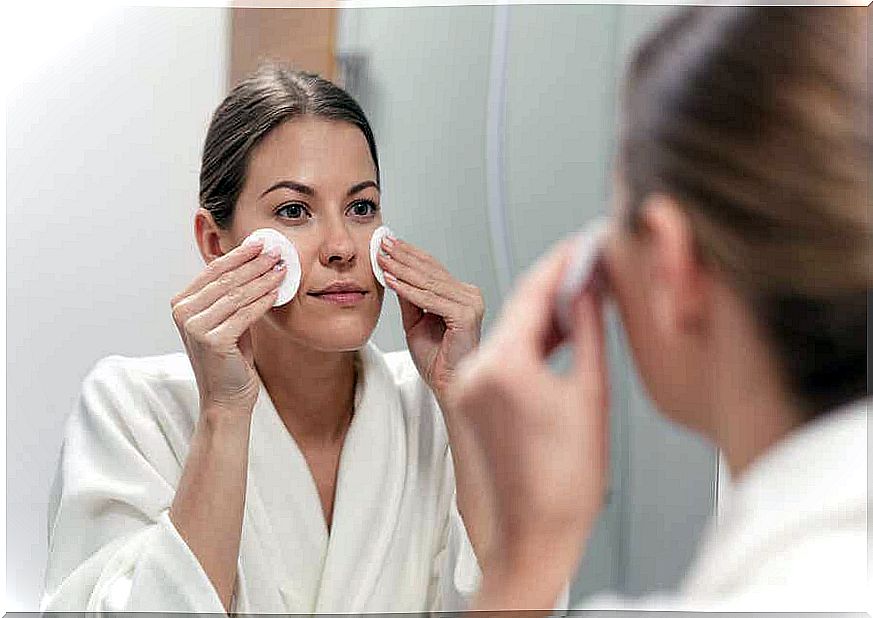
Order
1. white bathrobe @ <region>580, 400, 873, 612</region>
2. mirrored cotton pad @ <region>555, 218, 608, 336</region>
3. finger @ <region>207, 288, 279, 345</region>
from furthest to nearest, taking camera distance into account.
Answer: finger @ <region>207, 288, 279, 345</region> < mirrored cotton pad @ <region>555, 218, 608, 336</region> < white bathrobe @ <region>580, 400, 873, 612</region>

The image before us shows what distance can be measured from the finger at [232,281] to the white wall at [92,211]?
0.06m

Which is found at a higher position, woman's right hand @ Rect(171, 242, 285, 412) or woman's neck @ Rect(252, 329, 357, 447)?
woman's right hand @ Rect(171, 242, 285, 412)

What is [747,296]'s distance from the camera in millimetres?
508

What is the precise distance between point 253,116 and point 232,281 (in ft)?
0.48

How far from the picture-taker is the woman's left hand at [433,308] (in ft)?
3.34

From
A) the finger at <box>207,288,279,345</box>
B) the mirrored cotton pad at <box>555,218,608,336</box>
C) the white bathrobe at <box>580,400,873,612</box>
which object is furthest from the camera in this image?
the finger at <box>207,288,279,345</box>

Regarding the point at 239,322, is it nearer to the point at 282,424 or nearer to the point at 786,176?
the point at 282,424

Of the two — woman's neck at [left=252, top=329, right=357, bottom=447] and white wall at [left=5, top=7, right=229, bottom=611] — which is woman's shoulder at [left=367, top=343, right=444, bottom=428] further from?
white wall at [left=5, top=7, right=229, bottom=611]

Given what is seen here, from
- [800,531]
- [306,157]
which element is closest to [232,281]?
[306,157]

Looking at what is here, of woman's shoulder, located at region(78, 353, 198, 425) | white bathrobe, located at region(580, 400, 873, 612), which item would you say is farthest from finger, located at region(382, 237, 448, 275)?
white bathrobe, located at region(580, 400, 873, 612)

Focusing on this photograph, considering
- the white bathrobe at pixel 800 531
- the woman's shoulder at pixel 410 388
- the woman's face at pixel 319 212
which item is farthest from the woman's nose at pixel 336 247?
the white bathrobe at pixel 800 531

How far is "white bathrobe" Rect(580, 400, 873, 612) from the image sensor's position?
46cm

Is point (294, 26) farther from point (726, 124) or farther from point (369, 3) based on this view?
point (726, 124)

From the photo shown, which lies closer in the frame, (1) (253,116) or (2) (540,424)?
(2) (540,424)
